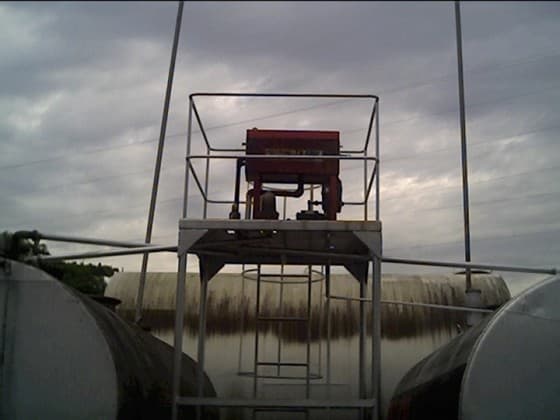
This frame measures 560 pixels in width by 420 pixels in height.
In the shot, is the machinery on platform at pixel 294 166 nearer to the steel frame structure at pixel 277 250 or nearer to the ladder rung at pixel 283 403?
the steel frame structure at pixel 277 250

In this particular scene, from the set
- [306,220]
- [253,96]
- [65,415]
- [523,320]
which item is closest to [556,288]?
[523,320]

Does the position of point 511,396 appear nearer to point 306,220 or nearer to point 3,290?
point 306,220

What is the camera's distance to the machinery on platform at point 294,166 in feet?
29.5

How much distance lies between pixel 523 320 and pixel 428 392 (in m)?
1.80

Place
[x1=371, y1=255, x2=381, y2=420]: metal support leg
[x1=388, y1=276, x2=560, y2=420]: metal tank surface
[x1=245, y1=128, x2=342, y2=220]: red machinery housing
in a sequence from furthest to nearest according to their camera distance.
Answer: [x1=245, y1=128, x2=342, y2=220]: red machinery housing → [x1=371, y1=255, x2=381, y2=420]: metal support leg → [x1=388, y1=276, x2=560, y2=420]: metal tank surface

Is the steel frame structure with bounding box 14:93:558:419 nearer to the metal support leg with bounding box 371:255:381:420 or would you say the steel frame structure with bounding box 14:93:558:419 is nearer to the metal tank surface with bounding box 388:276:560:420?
the metal support leg with bounding box 371:255:381:420

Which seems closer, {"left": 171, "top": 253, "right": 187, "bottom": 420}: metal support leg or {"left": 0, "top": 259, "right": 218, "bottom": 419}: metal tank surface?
{"left": 0, "top": 259, "right": 218, "bottom": 419}: metal tank surface

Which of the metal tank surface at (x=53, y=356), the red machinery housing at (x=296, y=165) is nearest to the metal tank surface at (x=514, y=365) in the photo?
the red machinery housing at (x=296, y=165)

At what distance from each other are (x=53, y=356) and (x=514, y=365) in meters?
4.24

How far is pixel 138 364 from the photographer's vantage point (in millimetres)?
7602

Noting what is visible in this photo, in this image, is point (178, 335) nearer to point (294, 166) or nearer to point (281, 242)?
point (281, 242)

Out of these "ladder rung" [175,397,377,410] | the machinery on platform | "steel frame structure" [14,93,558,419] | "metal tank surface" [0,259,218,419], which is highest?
the machinery on platform

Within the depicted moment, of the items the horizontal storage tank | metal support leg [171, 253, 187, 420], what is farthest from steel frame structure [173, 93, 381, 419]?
the horizontal storage tank

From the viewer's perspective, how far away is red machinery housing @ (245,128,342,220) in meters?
8.98
